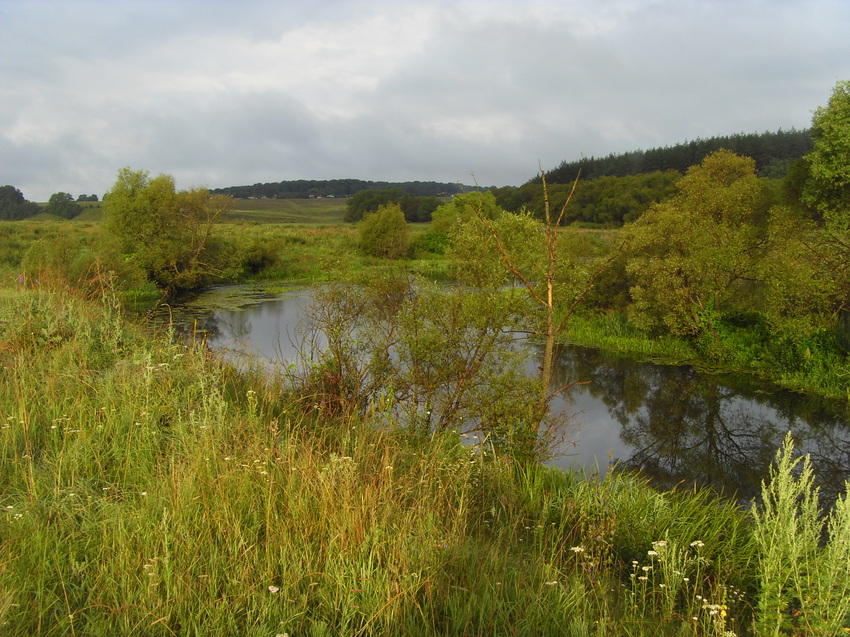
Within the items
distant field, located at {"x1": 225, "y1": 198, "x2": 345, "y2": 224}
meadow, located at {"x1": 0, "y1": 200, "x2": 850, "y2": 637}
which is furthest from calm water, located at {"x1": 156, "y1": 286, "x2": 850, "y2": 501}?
distant field, located at {"x1": 225, "y1": 198, "x2": 345, "y2": 224}

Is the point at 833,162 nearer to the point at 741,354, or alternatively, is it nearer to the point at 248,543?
the point at 741,354

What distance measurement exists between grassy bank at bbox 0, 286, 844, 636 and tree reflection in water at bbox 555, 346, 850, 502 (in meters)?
4.45

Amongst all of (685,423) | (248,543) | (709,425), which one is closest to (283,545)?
(248,543)

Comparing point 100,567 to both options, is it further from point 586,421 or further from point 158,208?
point 158,208

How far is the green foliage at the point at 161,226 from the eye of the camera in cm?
2498

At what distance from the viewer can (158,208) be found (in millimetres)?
25672

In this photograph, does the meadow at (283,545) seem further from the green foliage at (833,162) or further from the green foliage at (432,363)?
the green foliage at (833,162)

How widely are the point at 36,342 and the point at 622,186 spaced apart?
5796cm

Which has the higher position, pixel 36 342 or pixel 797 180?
pixel 797 180

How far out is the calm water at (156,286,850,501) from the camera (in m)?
8.82

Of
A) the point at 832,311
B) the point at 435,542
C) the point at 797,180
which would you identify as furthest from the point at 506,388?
the point at 797,180

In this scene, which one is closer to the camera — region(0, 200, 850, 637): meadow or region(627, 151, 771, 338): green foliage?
region(0, 200, 850, 637): meadow

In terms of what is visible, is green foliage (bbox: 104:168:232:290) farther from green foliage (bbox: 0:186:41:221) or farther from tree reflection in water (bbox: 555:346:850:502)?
green foliage (bbox: 0:186:41:221)

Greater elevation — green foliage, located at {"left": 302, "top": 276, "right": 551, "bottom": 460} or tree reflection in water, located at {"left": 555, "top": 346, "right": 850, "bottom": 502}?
green foliage, located at {"left": 302, "top": 276, "right": 551, "bottom": 460}
